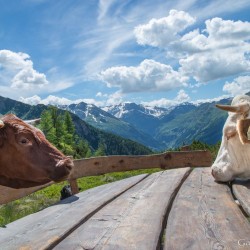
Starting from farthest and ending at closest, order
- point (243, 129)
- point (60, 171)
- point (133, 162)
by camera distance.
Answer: point (133, 162) < point (243, 129) < point (60, 171)

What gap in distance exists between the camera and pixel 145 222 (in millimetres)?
2299

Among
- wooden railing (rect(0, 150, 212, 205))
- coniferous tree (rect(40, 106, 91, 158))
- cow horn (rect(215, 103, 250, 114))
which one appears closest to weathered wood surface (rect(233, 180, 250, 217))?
cow horn (rect(215, 103, 250, 114))

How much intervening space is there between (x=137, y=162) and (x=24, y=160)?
332 centimetres

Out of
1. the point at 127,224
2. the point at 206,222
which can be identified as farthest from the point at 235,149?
the point at 127,224

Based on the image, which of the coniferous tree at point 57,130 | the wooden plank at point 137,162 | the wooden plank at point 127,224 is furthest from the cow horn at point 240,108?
the coniferous tree at point 57,130

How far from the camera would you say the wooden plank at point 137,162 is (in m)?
4.88

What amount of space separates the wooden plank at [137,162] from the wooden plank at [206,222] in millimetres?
1749

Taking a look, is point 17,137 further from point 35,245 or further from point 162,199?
point 162,199

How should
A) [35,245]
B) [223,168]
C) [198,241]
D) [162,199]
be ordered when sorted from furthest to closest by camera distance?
[223,168]
[162,199]
[35,245]
[198,241]

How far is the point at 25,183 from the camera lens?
2459mm

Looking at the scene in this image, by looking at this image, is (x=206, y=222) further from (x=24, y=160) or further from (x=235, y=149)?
(x=235, y=149)

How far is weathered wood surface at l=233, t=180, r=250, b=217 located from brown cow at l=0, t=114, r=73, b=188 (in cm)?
111

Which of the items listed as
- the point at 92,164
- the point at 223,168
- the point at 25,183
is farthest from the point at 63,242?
the point at 92,164

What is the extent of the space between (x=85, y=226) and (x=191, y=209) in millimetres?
692
